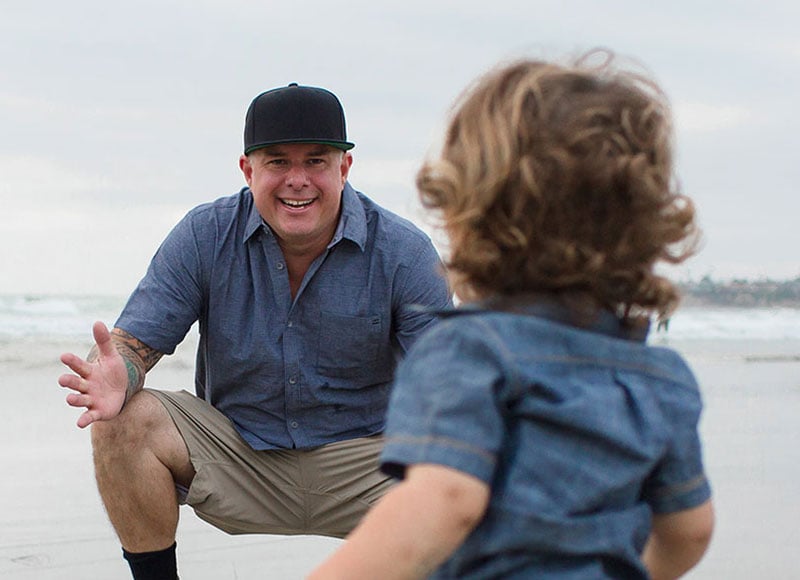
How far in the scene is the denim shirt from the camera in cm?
132

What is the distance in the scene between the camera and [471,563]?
1384 millimetres

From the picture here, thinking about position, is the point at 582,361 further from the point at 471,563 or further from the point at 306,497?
the point at 306,497

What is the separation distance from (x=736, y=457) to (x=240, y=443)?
121 inches

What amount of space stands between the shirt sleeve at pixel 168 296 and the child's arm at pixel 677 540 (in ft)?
6.32

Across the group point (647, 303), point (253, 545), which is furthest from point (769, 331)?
point (647, 303)

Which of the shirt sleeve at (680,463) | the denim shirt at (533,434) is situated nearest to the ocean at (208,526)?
the shirt sleeve at (680,463)

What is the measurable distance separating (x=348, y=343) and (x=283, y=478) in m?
0.44

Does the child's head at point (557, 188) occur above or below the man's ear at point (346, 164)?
above

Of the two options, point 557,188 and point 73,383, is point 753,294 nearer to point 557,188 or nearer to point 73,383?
point 73,383

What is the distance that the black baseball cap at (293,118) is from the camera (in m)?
3.25

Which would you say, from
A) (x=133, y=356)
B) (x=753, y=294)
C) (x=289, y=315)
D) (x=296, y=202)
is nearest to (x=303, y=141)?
(x=296, y=202)

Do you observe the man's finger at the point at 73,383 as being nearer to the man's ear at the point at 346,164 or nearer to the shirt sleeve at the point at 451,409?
the man's ear at the point at 346,164

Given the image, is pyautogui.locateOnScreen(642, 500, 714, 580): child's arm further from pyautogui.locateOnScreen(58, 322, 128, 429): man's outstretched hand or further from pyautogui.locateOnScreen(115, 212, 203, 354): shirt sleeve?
pyautogui.locateOnScreen(115, 212, 203, 354): shirt sleeve

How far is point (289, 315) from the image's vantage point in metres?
3.31
